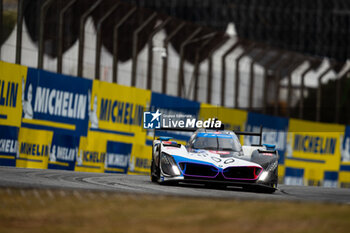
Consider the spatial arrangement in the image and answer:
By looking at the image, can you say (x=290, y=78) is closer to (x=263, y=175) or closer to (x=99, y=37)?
(x=99, y=37)

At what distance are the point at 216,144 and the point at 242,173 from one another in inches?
47.0

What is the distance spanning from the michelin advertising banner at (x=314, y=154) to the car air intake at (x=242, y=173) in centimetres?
1012

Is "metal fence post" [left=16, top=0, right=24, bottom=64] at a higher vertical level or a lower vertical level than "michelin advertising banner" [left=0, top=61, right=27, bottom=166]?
higher

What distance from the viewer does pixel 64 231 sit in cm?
558

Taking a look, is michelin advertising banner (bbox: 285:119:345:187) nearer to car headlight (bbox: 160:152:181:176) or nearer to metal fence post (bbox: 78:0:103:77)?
metal fence post (bbox: 78:0:103:77)

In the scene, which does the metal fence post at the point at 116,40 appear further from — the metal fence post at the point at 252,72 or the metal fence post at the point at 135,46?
the metal fence post at the point at 252,72

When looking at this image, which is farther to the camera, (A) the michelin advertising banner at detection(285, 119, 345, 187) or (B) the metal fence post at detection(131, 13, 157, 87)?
(A) the michelin advertising banner at detection(285, 119, 345, 187)

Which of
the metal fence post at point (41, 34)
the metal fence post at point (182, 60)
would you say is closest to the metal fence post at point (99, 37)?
the metal fence post at point (41, 34)

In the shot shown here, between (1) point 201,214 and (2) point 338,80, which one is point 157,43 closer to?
(2) point 338,80

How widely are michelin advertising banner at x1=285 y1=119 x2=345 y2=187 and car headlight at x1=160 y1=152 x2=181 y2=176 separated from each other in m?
10.5

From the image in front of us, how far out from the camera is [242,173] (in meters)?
12.6

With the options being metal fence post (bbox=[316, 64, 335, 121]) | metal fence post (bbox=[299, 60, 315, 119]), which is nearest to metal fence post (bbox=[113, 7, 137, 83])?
metal fence post (bbox=[299, 60, 315, 119])

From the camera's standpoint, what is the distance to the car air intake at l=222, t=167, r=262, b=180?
1249 cm

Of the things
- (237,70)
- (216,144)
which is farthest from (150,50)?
(216,144)
